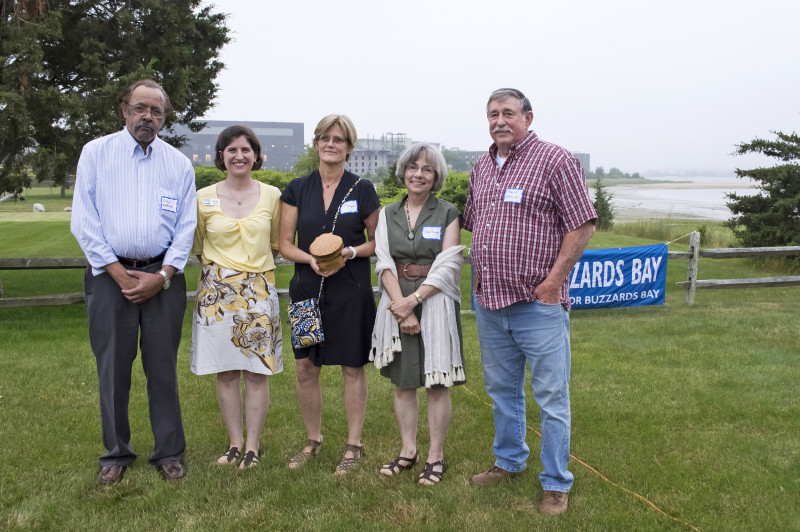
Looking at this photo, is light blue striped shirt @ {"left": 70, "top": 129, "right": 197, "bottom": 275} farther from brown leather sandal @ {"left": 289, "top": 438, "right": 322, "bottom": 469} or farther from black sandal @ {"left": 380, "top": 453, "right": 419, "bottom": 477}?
black sandal @ {"left": 380, "top": 453, "right": 419, "bottom": 477}

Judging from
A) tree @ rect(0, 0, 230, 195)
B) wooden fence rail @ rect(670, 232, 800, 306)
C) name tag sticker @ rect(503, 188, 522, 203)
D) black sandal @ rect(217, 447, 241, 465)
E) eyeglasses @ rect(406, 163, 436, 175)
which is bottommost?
black sandal @ rect(217, 447, 241, 465)

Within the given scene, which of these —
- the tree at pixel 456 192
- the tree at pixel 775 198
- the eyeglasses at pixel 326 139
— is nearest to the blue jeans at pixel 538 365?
the eyeglasses at pixel 326 139

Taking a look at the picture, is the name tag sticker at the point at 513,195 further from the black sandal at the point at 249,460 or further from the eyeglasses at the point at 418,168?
the black sandal at the point at 249,460

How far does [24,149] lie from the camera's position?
965 centimetres

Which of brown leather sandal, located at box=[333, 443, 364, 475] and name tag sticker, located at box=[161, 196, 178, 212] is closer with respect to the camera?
name tag sticker, located at box=[161, 196, 178, 212]

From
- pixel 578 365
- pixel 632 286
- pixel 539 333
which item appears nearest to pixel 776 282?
pixel 632 286

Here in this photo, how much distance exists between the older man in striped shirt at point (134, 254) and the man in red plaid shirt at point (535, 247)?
1761mm

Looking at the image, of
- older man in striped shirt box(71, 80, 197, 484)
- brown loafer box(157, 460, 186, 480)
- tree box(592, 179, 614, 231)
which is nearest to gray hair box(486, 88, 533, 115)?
older man in striped shirt box(71, 80, 197, 484)

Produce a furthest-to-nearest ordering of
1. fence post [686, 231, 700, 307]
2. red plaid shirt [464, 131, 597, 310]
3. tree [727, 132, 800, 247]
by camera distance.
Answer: tree [727, 132, 800, 247] < fence post [686, 231, 700, 307] < red plaid shirt [464, 131, 597, 310]

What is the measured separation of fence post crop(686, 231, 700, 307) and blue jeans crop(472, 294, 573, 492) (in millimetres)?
7564

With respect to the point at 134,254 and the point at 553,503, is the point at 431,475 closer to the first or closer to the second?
the point at 553,503

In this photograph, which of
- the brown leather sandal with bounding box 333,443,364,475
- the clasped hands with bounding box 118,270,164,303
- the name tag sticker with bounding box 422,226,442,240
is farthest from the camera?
the brown leather sandal with bounding box 333,443,364,475

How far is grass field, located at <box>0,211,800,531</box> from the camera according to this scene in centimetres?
351

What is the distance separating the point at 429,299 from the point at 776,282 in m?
9.50
